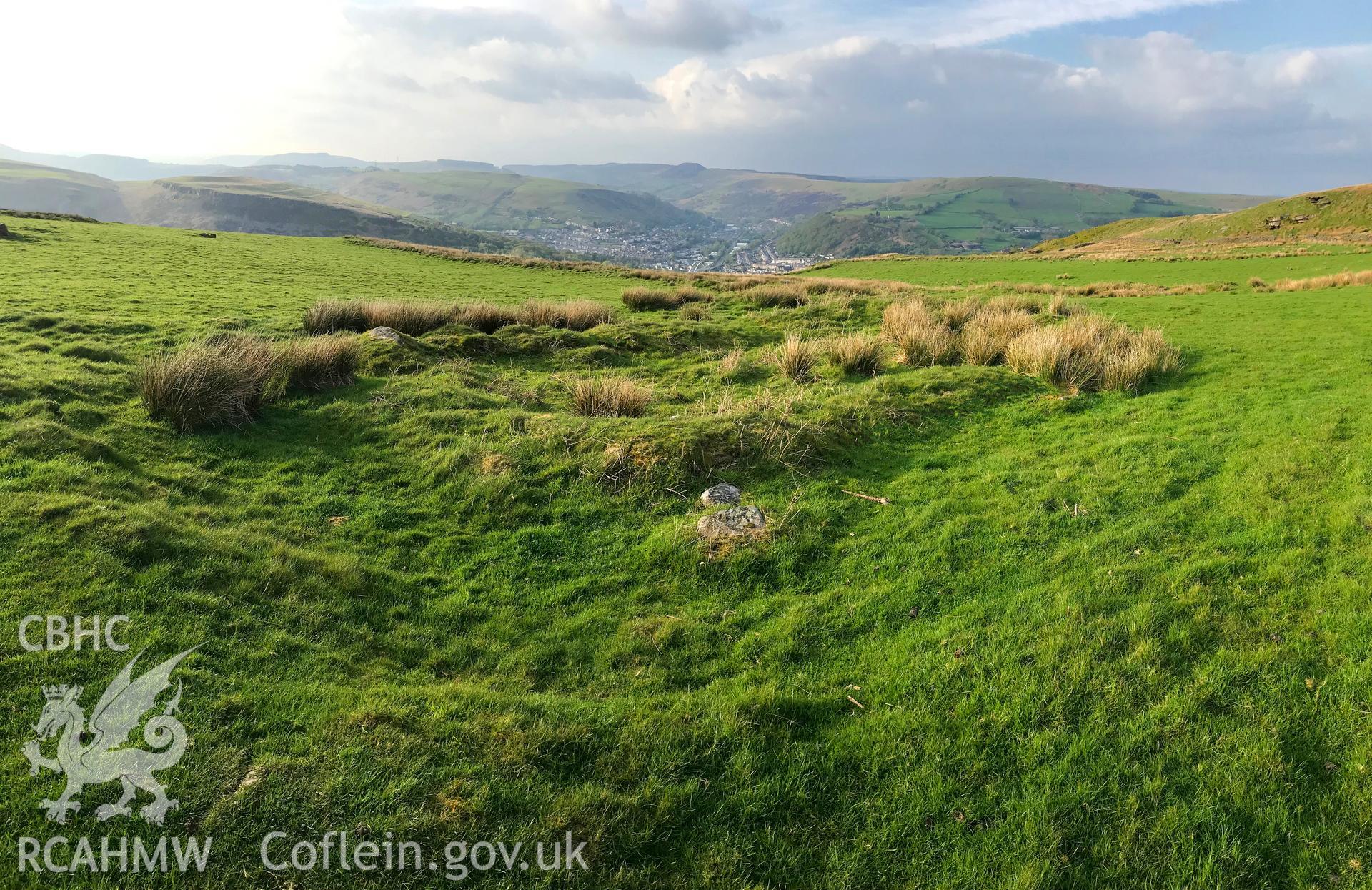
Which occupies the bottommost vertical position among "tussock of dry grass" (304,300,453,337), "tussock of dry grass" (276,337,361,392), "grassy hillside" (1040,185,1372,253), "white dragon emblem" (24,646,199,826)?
"white dragon emblem" (24,646,199,826)

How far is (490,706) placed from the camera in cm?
421

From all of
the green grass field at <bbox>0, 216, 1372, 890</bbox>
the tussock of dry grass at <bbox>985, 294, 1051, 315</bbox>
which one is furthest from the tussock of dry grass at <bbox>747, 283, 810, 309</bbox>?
the green grass field at <bbox>0, 216, 1372, 890</bbox>

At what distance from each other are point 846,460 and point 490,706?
5.95 metres

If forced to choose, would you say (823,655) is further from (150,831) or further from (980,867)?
(150,831)

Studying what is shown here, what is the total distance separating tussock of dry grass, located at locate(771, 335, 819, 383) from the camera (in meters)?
13.1

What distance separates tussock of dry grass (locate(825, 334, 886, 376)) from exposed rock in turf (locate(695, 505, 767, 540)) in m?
7.15

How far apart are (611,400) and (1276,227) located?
80.4 m

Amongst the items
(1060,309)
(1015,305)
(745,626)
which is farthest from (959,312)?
(745,626)

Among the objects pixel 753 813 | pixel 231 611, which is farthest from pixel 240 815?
pixel 753 813

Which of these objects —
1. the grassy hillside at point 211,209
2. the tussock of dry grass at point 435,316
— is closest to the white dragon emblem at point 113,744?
the tussock of dry grass at point 435,316

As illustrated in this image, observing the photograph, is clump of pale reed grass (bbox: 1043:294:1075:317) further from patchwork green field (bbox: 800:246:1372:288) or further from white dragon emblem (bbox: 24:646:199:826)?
white dragon emblem (bbox: 24:646:199:826)

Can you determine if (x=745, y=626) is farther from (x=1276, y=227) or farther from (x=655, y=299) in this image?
(x=1276, y=227)

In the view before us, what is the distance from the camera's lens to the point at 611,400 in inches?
416

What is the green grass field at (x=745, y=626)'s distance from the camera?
10.9ft
